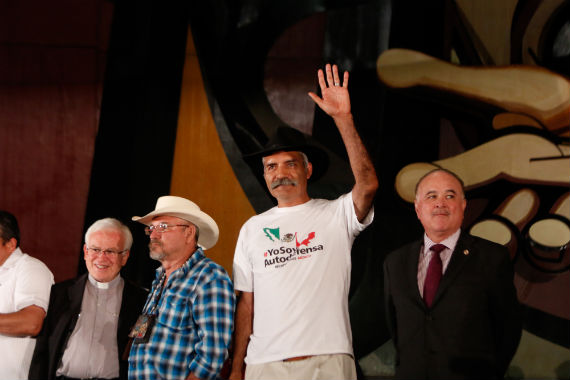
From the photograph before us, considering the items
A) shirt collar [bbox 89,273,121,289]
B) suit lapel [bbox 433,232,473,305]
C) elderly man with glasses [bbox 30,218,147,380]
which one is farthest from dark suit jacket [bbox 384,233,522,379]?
shirt collar [bbox 89,273,121,289]

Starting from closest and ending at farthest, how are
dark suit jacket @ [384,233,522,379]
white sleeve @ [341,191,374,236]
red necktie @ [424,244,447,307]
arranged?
dark suit jacket @ [384,233,522,379]
red necktie @ [424,244,447,307]
white sleeve @ [341,191,374,236]

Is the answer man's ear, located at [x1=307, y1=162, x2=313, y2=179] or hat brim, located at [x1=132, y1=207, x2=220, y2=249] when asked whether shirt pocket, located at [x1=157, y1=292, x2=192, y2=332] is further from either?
man's ear, located at [x1=307, y1=162, x2=313, y2=179]

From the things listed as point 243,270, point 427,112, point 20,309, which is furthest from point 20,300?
point 427,112

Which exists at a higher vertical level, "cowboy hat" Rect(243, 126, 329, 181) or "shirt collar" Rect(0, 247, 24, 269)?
"cowboy hat" Rect(243, 126, 329, 181)

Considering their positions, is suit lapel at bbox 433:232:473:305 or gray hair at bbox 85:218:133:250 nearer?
suit lapel at bbox 433:232:473:305

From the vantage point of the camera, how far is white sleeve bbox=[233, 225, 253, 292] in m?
2.84

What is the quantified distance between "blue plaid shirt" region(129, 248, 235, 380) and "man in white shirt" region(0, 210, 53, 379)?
71 cm

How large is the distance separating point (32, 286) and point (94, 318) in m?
0.44

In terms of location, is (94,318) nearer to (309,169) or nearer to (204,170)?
(309,169)

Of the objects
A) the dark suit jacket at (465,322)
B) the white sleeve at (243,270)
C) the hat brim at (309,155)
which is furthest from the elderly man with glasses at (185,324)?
the dark suit jacket at (465,322)

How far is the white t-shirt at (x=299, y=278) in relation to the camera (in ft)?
8.59

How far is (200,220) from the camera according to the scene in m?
3.03

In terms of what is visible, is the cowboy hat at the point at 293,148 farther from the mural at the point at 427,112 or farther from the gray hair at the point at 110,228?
the gray hair at the point at 110,228

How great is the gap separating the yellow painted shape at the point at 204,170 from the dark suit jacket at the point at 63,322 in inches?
39.1
